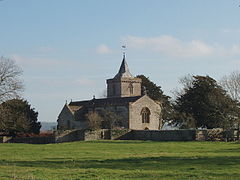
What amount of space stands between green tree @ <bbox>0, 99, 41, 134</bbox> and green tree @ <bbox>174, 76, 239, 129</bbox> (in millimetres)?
21060

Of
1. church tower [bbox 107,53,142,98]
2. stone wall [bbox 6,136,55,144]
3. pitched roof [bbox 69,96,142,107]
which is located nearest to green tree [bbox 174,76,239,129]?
pitched roof [bbox 69,96,142,107]

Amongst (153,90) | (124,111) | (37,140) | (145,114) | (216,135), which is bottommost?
(37,140)

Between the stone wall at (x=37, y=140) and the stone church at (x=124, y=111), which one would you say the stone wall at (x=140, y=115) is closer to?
the stone church at (x=124, y=111)

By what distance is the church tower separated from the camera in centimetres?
8794

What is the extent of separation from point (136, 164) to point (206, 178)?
235 inches

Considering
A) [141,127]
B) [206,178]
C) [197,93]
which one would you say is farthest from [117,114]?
[206,178]

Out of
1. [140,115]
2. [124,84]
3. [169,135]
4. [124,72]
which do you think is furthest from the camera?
[124,72]

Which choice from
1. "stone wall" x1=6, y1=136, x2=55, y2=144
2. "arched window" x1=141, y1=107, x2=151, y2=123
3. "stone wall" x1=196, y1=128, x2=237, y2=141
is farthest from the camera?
"arched window" x1=141, y1=107, x2=151, y2=123

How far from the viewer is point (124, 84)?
88.0 m

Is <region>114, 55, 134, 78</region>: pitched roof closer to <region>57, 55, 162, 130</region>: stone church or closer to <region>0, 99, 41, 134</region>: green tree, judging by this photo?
<region>57, 55, 162, 130</region>: stone church

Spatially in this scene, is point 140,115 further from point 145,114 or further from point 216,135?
point 216,135

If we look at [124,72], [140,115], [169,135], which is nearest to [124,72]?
[124,72]

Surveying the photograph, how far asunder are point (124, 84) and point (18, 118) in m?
28.7

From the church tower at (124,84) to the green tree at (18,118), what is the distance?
21313 mm
